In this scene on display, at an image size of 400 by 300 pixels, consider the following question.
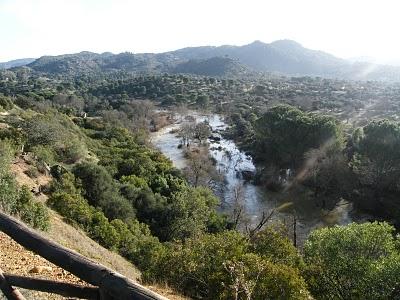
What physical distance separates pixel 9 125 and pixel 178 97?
6340cm

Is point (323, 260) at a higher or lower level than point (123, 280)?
lower

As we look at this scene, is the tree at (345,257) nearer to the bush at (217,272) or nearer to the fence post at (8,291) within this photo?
the bush at (217,272)

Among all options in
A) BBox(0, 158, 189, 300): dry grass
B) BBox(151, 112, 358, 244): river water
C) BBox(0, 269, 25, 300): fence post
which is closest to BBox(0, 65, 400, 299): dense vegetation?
BBox(0, 158, 189, 300): dry grass

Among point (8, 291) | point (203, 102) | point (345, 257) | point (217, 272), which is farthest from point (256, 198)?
point (203, 102)

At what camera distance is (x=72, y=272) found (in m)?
2.80

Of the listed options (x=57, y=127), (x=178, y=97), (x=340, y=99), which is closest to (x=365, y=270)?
(x=57, y=127)

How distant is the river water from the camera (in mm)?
36094

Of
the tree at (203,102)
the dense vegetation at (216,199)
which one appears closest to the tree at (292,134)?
the dense vegetation at (216,199)

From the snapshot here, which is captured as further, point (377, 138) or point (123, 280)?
point (377, 138)

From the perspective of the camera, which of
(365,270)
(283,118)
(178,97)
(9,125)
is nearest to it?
(365,270)

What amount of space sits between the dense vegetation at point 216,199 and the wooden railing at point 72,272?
8.00 ft

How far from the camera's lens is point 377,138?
125 feet

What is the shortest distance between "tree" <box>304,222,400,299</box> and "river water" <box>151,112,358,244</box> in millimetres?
13742

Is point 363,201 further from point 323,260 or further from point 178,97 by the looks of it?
point 178,97
